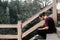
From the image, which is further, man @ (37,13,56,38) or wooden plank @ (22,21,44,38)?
wooden plank @ (22,21,44,38)

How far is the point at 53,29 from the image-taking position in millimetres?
5324

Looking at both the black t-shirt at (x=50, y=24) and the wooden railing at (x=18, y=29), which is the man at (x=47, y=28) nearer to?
the black t-shirt at (x=50, y=24)

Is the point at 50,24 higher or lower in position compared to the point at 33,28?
higher

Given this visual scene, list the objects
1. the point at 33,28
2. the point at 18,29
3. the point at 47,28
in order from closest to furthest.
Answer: the point at 47,28, the point at 18,29, the point at 33,28

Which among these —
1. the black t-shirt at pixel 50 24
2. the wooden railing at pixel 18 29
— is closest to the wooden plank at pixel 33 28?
the wooden railing at pixel 18 29

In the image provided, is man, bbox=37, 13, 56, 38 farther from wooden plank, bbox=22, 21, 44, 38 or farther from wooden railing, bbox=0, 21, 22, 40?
wooden railing, bbox=0, 21, 22, 40

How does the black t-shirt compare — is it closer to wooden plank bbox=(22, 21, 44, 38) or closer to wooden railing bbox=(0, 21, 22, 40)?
wooden plank bbox=(22, 21, 44, 38)

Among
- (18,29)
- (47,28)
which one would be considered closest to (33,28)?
(18,29)

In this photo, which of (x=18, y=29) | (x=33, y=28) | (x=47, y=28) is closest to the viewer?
(x=47, y=28)

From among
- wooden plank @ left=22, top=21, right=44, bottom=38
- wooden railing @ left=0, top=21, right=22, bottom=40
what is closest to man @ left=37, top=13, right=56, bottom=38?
wooden plank @ left=22, top=21, right=44, bottom=38

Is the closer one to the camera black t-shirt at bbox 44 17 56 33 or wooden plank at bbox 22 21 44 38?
black t-shirt at bbox 44 17 56 33

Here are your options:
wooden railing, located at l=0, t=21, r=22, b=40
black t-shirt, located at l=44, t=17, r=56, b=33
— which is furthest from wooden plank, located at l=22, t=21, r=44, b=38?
black t-shirt, located at l=44, t=17, r=56, b=33

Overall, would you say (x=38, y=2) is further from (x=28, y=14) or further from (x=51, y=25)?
(x=51, y=25)

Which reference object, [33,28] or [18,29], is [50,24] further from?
[18,29]
